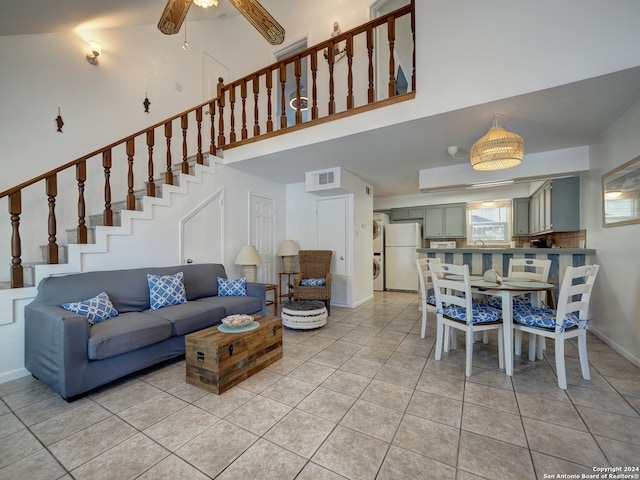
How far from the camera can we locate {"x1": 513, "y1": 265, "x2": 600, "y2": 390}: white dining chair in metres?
2.11

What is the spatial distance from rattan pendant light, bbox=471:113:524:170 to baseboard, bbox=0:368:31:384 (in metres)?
4.63

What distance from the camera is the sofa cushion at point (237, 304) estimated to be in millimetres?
3107

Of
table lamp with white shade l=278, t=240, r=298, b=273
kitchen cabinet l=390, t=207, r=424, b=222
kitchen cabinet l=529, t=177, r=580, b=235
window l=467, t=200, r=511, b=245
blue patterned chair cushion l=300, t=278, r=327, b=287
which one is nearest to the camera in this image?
kitchen cabinet l=529, t=177, r=580, b=235

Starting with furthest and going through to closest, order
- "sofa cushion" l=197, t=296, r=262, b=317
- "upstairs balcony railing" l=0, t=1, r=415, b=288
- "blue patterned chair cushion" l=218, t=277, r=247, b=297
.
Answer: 1. "blue patterned chair cushion" l=218, t=277, r=247, b=297
2. "sofa cushion" l=197, t=296, r=262, b=317
3. "upstairs balcony railing" l=0, t=1, r=415, b=288

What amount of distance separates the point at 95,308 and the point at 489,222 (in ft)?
23.1

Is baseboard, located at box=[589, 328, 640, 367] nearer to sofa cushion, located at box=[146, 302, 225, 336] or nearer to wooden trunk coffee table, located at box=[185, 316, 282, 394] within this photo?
wooden trunk coffee table, located at box=[185, 316, 282, 394]

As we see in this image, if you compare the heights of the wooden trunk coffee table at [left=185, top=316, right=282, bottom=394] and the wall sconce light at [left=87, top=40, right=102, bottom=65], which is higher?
the wall sconce light at [left=87, top=40, right=102, bottom=65]

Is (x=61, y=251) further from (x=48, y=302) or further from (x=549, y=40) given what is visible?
(x=549, y=40)

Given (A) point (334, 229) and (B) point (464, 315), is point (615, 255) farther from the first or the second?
(A) point (334, 229)

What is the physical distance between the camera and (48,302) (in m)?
2.31

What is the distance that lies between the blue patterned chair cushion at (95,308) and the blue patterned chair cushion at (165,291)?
0.37 metres

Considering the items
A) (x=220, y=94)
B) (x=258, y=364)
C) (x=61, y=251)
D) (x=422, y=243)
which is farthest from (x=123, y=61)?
(x=422, y=243)

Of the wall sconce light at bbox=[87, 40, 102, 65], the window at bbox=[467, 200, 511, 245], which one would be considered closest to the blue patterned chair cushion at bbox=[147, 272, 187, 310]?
the wall sconce light at bbox=[87, 40, 102, 65]

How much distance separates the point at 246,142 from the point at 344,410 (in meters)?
3.58
